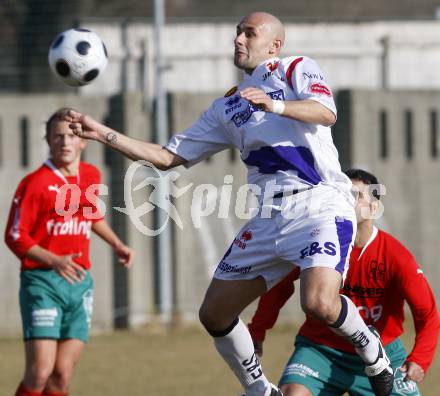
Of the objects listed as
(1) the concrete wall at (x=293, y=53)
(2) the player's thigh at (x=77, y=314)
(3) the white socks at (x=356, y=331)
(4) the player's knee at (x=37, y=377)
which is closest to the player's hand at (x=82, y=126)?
(3) the white socks at (x=356, y=331)

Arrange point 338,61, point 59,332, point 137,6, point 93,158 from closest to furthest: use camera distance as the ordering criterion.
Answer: point 59,332, point 93,158, point 338,61, point 137,6

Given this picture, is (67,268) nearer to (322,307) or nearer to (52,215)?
(52,215)

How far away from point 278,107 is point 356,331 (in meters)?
1.19

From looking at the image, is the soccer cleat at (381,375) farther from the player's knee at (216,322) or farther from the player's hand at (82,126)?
the player's hand at (82,126)

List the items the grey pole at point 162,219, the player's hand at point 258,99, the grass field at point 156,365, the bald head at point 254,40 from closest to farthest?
the player's hand at point 258,99 < the bald head at point 254,40 < the grass field at point 156,365 < the grey pole at point 162,219

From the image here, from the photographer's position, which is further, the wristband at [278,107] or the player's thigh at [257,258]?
the player's thigh at [257,258]

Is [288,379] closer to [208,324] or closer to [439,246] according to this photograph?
[208,324]

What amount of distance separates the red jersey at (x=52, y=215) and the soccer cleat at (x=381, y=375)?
2255 millimetres

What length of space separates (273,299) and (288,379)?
474 mm

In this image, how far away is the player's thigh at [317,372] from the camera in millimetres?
5762

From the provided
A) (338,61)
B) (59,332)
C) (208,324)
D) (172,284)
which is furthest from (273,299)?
(338,61)

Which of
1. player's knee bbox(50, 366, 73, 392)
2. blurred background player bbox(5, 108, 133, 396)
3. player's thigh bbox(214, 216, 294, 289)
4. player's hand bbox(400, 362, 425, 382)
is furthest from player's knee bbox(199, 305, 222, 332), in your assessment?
player's knee bbox(50, 366, 73, 392)

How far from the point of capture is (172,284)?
12.6 m

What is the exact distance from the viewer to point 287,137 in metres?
5.69
